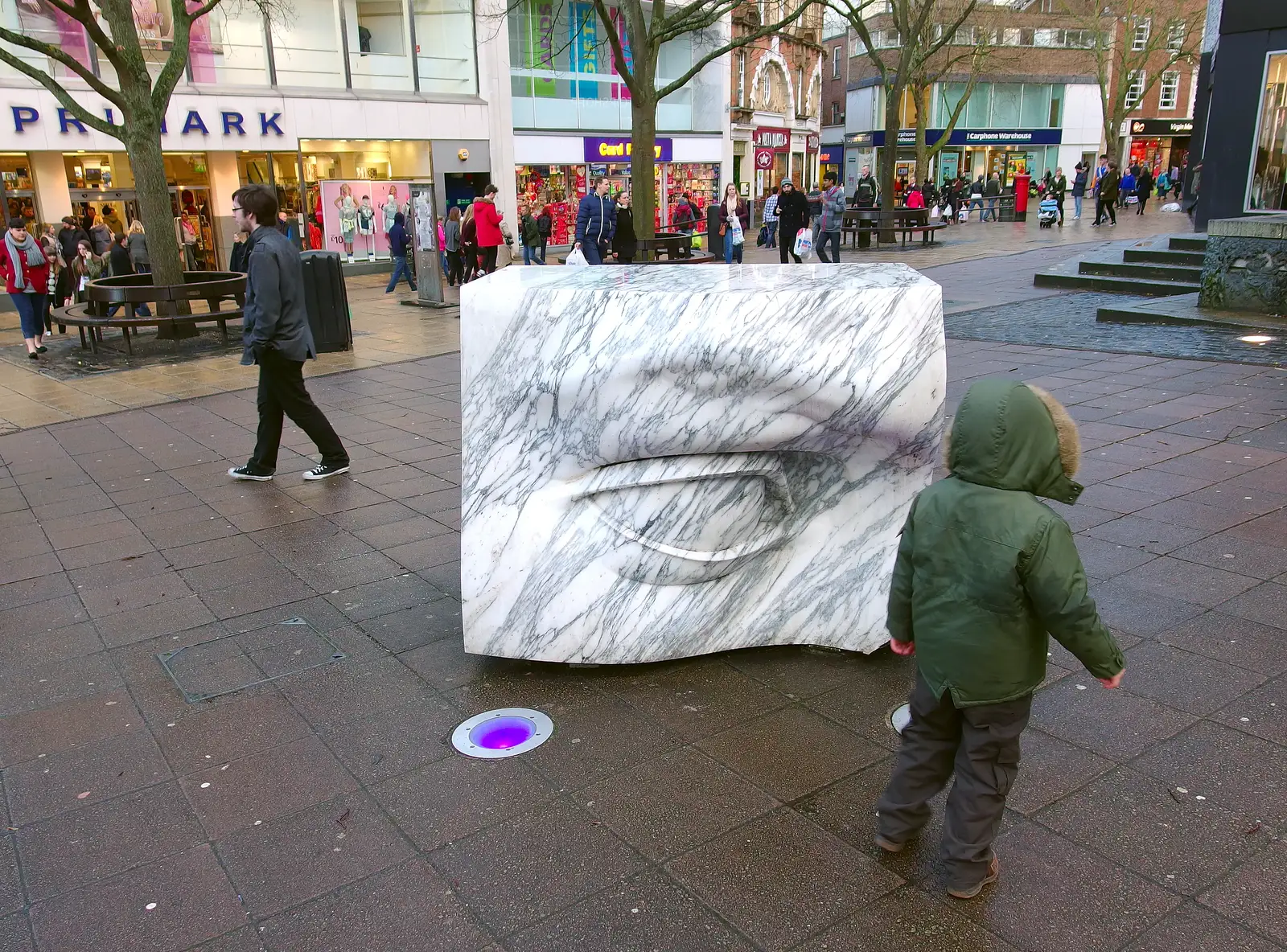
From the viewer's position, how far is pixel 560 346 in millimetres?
3705

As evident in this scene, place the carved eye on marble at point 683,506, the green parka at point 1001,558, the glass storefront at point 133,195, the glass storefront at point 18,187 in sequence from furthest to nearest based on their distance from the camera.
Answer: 1. the glass storefront at point 133,195
2. the glass storefront at point 18,187
3. the carved eye on marble at point 683,506
4. the green parka at point 1001,558

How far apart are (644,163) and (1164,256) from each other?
26.4ft

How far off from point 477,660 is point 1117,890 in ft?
7.97

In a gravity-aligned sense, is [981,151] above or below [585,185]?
above

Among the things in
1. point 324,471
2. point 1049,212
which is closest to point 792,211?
point 1049,212

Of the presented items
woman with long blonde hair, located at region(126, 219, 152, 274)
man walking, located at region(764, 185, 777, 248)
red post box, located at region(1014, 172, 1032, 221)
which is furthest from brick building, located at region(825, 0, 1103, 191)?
woman with long blonde hair, located at region(126, 219, 152, 274)

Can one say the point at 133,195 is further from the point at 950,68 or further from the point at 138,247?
the point at 950,68

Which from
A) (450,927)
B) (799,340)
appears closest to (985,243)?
(799,340)

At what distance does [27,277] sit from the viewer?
1205 cm

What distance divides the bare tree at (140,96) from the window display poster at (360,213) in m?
10.4

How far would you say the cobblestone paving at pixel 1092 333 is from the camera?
1003cm

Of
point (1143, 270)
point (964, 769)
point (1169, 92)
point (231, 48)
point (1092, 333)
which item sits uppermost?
point (1169, 92)

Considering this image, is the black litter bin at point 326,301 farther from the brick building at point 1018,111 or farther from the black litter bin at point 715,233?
the brick building at point 1018,111

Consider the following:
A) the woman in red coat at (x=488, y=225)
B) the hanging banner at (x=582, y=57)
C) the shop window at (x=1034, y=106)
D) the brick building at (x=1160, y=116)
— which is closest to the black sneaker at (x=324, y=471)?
the woman in red coat at (x=488, y=225)
